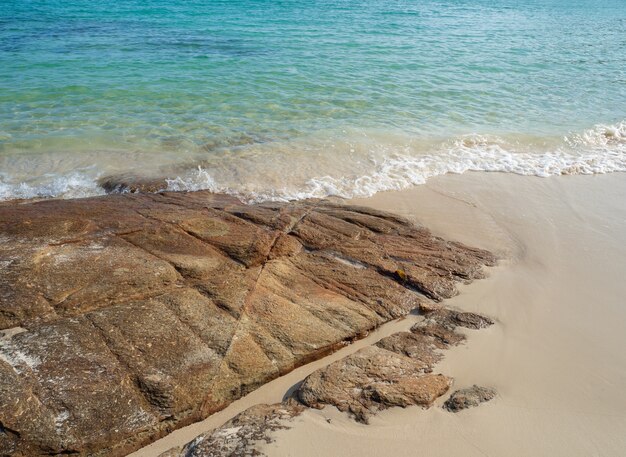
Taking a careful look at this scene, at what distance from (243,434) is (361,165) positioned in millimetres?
6195

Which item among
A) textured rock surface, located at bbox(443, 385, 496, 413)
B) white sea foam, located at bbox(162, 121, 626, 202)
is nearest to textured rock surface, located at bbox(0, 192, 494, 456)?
textured rock surface, located at bbox(443, 385, 496, 413)

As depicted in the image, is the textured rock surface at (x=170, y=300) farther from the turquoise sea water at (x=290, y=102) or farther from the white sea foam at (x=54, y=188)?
the turquoise sea water at (x=290, y=102)

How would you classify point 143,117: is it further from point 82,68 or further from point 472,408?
point 472,408

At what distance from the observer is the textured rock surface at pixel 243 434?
3.43 metres

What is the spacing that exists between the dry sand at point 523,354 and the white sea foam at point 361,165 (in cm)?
106

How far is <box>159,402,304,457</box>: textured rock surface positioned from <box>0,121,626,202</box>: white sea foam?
13.7ft

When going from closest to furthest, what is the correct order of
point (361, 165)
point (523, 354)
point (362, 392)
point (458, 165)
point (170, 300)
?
point (362, 392) < point (170, 300) < point (523, 354) < point (361, 165) < point (458, 165)

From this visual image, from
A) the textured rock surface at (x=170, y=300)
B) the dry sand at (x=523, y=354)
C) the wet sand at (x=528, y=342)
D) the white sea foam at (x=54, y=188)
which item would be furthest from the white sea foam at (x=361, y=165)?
the textured rock surface at (x=170, y=300)

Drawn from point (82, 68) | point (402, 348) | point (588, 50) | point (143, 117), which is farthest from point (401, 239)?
point (588, 50)

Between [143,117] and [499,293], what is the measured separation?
26.7 feet

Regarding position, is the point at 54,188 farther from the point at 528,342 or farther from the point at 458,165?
the point at 528,342

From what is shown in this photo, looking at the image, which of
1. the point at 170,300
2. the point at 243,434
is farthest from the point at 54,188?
the point at 243,434

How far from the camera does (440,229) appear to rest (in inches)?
270

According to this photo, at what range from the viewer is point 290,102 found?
1207cm
